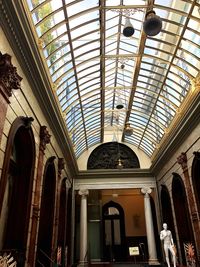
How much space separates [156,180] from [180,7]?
11184 mm

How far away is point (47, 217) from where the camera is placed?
32.2ft

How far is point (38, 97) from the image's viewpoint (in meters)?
8.10

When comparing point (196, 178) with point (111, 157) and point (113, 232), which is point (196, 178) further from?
point (113, 232)

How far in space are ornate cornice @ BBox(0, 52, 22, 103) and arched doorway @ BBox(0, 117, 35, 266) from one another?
3.02 ft

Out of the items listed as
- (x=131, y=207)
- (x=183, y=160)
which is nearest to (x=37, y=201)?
(x=183, y=160)

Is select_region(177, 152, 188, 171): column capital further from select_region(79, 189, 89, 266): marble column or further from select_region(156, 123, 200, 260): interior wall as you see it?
select_region(79, 189, 89, 266): marble column

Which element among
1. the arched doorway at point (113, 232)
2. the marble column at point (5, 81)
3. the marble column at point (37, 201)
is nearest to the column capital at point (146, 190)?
the arched doorway at point (113, 232)

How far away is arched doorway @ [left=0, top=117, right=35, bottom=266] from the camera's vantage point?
6141 mm

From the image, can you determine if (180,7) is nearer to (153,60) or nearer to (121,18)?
(121,18)

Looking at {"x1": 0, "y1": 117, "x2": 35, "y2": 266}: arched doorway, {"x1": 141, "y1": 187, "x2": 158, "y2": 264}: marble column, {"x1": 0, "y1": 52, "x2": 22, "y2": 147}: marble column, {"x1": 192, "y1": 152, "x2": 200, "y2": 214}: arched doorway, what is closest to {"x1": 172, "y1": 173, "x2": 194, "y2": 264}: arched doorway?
{"x1": 192, "y1": 152, "x2": 200, "y2": 214}: arched doorway

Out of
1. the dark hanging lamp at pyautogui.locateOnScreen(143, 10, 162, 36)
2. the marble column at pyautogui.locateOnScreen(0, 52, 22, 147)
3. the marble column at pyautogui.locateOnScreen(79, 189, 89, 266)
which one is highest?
the dark hanging lamp at pyautogui.locateOnScreen(143, 10, 162, 36)

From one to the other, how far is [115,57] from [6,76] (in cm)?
567

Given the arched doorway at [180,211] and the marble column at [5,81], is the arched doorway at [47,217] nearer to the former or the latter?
the marble column at [5,81]

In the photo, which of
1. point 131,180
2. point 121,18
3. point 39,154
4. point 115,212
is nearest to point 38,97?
point 39,154
